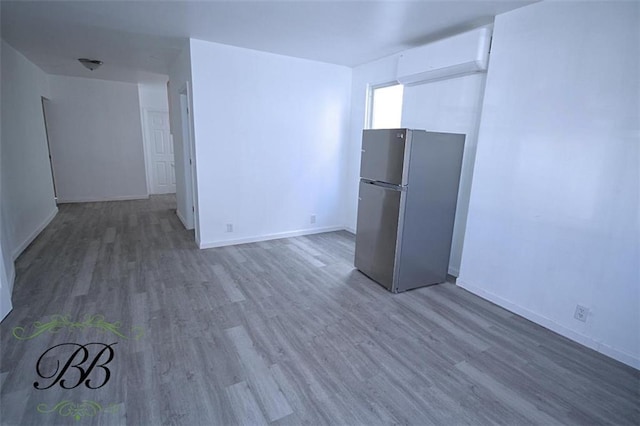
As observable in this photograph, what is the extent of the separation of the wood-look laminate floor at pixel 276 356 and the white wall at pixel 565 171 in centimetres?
29

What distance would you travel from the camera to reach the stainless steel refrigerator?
2.82m

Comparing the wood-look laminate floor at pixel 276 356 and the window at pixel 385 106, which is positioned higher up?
the window at pixel 385 106

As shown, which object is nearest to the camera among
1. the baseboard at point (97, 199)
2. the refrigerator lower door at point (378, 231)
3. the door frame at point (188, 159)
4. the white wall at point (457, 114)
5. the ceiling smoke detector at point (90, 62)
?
the refrigerator lower door at point (378, 231)

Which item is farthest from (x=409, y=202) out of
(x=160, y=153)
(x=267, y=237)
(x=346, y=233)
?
(x=160, y=153)

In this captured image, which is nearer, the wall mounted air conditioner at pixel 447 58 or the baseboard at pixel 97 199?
the wall mounted air conditioner at pixel 447 58

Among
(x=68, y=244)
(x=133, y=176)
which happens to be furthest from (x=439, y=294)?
(x=133, y=176)

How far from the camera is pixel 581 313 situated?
230 centimetres

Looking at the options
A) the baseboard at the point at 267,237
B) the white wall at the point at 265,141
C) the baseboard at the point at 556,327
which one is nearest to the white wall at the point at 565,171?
the baseboard at the point at 556,327

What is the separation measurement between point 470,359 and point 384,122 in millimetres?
3272

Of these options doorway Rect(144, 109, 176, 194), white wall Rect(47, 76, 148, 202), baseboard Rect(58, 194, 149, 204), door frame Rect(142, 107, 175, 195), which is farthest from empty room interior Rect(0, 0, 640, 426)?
doorway Rect(144, 109, 176, 194)

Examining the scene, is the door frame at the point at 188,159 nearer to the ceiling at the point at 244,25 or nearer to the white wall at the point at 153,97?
the ceiling at the point at 244,25

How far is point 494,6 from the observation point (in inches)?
98.3

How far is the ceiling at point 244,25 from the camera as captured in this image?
2.60m

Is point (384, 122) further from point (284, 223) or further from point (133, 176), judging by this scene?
point (133, 176)
